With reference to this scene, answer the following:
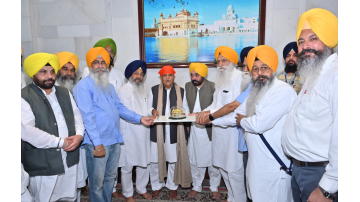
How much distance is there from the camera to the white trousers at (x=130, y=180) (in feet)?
11.2

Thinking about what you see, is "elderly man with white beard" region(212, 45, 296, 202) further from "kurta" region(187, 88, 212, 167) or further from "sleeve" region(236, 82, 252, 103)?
"kurta" region(187, 88, 212, 167)

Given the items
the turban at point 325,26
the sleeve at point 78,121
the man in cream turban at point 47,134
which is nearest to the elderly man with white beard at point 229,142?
the turban at point 325,26

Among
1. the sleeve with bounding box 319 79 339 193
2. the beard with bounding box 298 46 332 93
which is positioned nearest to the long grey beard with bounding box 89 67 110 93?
the beard with bounding box 298 46 332 93

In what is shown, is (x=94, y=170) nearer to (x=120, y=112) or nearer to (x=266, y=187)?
(x=120, y=112)

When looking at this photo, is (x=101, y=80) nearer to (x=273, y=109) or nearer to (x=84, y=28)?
(x=273, y=109)

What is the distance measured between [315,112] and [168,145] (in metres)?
2.37

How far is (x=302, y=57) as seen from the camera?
1.77 meters

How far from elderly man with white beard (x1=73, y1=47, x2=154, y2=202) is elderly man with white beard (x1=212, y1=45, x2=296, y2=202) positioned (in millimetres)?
1559

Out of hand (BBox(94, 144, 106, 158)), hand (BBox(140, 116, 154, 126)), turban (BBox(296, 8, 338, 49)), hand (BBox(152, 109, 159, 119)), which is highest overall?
turban (BBox(296, 8, 338, 49))

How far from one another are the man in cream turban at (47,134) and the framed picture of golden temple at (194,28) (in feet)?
7.87

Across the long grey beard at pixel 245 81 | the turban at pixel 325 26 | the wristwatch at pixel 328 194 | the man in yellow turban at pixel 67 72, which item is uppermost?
the turban at pixel 325 26

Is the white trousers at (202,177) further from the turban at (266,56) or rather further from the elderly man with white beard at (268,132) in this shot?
the turban at (266,56)

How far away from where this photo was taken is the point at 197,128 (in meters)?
3.52

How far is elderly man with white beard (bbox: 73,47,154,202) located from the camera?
2.54m
